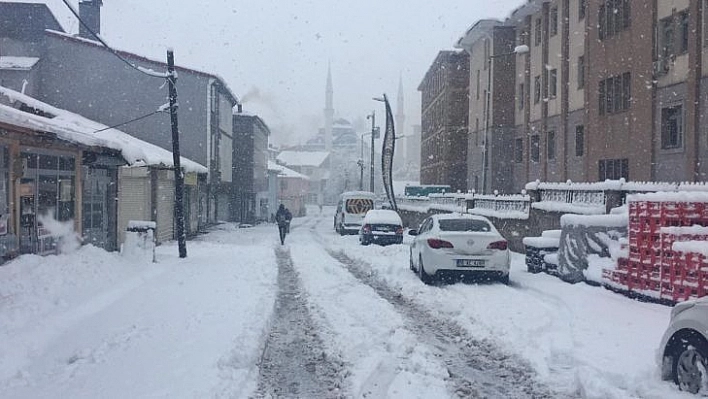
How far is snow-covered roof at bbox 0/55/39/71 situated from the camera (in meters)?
31.1

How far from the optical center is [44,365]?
6.88m

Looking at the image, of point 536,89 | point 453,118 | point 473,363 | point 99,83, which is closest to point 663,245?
point 473,363

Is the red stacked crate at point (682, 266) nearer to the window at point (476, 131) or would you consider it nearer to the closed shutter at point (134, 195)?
the closed shutter at point (134, 195)

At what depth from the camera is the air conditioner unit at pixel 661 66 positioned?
77.4 ft

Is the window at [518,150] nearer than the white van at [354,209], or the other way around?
the white van at [354,209]

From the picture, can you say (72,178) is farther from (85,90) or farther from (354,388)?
(85,90)

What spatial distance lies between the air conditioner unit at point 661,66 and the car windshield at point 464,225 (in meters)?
13.5

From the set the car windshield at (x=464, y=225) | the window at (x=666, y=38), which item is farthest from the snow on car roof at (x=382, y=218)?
the car windshield at (x=464, y=225)

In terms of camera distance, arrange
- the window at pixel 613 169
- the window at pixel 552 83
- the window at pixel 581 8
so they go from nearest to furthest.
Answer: the window at pixel 613 169, the window at pixel 581 8, the window at pixel 552 83

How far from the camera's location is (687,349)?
18.3ft

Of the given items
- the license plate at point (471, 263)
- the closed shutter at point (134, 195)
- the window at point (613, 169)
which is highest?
the window at point (613, 169)

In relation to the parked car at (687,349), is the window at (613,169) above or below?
above

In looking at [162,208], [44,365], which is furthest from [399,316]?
[162,208]

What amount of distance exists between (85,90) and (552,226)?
25.8 m
